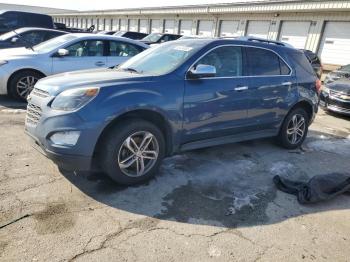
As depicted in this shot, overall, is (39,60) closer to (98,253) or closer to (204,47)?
(204,47)

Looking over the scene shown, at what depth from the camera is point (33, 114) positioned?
3930 mm

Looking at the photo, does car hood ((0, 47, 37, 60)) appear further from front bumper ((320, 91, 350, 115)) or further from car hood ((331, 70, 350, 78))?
car hood ((331, 70, 350, 78))

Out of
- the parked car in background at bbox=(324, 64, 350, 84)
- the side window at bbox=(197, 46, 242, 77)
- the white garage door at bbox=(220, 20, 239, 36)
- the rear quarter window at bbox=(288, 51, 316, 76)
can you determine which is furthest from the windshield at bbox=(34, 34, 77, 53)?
the white garage door at bbox=(220, 20, 239, 36)

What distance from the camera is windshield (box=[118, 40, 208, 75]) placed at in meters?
4.40

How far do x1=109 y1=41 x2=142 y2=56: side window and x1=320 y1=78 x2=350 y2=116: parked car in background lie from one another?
17.8 feet

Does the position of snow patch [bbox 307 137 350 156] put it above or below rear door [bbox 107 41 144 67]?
below

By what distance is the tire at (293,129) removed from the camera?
583 cm

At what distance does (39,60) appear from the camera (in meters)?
7.40

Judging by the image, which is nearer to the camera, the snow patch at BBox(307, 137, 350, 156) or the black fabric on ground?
the black fabric on ground

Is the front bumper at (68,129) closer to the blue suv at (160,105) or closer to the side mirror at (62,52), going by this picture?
the blue suv at (160,105)

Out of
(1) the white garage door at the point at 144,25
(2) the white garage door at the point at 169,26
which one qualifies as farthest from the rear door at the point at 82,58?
(1) the white garage door at the point at 144,25

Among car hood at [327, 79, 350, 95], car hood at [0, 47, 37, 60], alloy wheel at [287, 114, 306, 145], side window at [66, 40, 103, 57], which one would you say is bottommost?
alloy wheel at [287, 114, 306, 145]

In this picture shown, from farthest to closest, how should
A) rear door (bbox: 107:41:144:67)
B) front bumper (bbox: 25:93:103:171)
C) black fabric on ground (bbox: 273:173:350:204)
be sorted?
rear door (bbox: 107:41:144:67)
black fabric on ground (bbox: 273:173:350:204)
front bumper (bbox: 25:93:103:171)

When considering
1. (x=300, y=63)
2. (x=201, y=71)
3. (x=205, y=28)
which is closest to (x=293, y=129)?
(x=300, y=63)
